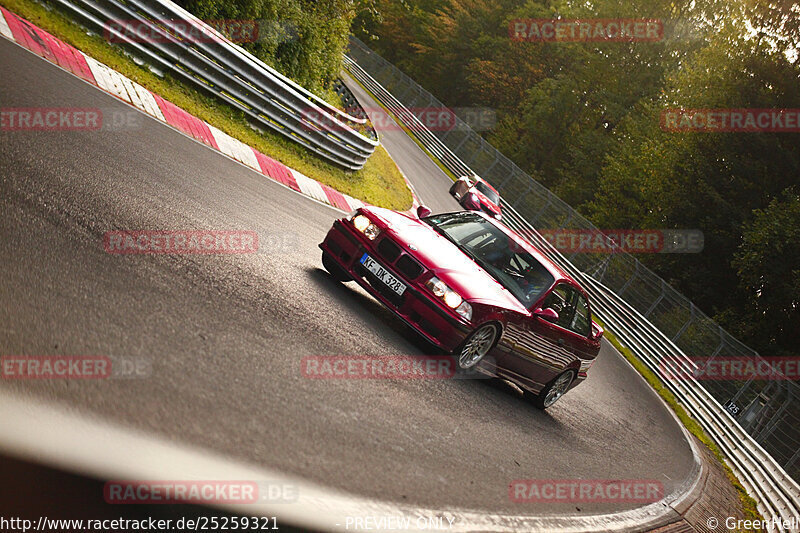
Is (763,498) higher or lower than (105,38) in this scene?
higher

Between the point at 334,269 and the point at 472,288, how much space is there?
160cm

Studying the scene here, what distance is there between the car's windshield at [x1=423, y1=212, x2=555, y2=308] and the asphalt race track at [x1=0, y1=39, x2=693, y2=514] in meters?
1.12

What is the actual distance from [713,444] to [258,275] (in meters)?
11.3

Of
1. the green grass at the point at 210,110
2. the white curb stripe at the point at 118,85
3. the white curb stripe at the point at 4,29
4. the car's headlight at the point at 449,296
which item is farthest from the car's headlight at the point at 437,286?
the green grass at the point at 210,110

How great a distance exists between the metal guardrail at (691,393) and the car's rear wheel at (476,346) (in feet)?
20.2

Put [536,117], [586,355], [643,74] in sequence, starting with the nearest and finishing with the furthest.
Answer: [586,355] < [643,74] < [536,117]

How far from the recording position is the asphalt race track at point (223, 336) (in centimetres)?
364

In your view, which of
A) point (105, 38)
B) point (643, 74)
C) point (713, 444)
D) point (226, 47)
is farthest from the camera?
point (643, 74)

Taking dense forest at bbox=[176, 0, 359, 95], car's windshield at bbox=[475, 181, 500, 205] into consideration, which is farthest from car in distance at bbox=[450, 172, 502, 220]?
dense forest at bbox=[176, 0, 359, 95]

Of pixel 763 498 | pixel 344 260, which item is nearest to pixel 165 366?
pixel 344 260

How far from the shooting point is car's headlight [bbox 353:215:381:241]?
6.97 m

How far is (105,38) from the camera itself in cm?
1072

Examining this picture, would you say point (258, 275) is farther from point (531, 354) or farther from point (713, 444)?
point (713, 444)

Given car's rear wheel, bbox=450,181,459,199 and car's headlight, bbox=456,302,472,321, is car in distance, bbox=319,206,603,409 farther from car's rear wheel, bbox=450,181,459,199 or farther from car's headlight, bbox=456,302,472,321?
car's rear wheel, bbox=450,181,459,199
